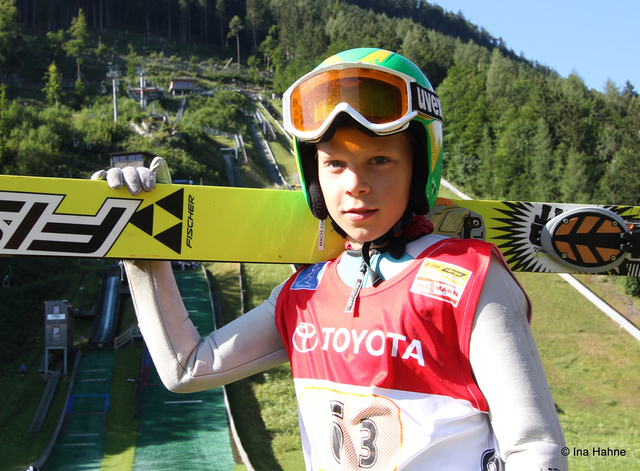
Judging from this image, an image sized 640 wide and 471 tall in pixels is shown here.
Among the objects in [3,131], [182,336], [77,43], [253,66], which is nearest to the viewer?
[182,336]

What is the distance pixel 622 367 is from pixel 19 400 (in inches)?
837

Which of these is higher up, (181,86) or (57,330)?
(181,86)

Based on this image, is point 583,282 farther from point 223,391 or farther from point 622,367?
point 223,391

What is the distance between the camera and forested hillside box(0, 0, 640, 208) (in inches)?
1756

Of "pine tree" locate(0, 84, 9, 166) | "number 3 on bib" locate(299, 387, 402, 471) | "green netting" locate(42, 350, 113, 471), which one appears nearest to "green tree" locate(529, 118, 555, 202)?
"green netting" locate(42, 350, 113, 471)

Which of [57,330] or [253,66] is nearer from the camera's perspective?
[57,330]

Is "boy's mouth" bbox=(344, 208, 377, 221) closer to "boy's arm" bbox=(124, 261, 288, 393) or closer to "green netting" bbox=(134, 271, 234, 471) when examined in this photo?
"boy's arm" bbox=(124, 261, 288, 393)

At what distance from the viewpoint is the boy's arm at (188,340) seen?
2.40 m

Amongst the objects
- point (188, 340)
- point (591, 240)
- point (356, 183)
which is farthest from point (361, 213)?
point (591, 240)

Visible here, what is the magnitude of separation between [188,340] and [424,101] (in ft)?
4.64

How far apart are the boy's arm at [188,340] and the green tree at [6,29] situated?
90.7 m

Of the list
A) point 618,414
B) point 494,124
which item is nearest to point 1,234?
point 618,414

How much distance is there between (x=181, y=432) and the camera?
16281 mm

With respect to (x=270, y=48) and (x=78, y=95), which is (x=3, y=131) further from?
(x=270, y=48)
